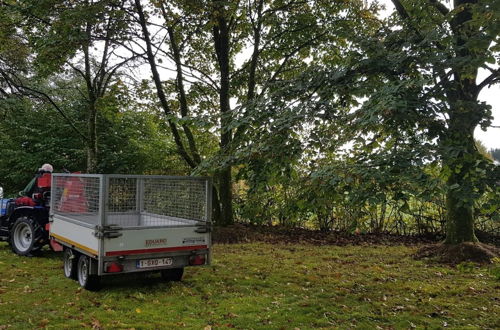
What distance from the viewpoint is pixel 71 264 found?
20.9 ft

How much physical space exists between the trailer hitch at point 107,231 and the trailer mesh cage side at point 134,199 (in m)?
0.10

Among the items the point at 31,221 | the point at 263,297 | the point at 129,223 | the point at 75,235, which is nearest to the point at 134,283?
the point at 129,223

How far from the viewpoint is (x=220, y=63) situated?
12109mm

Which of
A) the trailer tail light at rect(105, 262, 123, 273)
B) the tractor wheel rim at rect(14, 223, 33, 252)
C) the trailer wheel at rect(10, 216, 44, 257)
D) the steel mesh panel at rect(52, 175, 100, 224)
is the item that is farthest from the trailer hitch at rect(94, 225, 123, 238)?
the tractor wheel rim at rect(14, 223, 33, 252)

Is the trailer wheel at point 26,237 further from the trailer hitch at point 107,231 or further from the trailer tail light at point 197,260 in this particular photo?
the trailer tail light at point 197,260

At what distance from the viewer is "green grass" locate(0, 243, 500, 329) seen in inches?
183

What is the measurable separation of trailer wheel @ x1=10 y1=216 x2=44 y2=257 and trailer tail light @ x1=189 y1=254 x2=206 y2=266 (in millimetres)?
3979

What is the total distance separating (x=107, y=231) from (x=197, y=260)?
4.69ft

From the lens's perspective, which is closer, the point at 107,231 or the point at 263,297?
the point at 107,231

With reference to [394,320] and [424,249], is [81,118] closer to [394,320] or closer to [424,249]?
[424,249]

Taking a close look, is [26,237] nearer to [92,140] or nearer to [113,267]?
[113,267]

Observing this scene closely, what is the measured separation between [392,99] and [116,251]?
388cm

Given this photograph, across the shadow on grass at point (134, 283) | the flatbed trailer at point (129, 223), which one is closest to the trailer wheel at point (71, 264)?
the flatbed trailer at point (129, 223)

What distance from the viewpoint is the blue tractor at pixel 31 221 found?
26.7 ft
